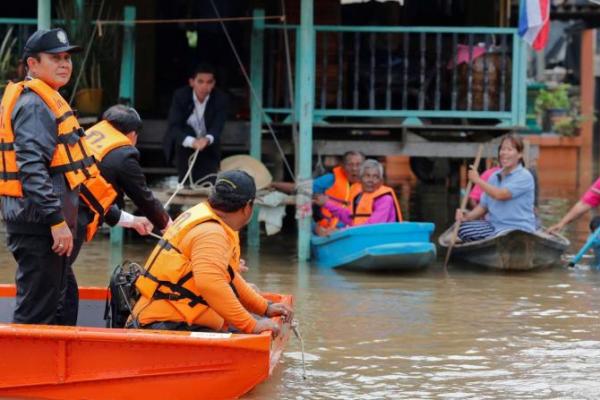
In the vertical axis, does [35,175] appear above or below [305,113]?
below

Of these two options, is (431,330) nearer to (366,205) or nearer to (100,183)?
(100,183)

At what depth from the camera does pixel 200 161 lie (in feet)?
42.0

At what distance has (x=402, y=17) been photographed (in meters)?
16.1

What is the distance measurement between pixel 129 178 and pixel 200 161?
16.6 feet

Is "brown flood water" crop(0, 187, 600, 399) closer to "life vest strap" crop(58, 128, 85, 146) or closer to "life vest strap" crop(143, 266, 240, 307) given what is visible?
"life vest strap" crop(143, 266, 240, 307)

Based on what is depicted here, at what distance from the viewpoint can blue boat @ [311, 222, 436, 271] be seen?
38.5ft

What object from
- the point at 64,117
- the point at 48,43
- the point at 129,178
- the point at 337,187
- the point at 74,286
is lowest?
the point at 74,286

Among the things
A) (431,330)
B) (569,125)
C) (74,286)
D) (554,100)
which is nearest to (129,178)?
(74,286)

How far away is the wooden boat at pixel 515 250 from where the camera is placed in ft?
39.4

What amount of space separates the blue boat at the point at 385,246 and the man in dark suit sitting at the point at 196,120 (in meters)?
1.52

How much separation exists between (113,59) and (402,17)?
404 centimetres

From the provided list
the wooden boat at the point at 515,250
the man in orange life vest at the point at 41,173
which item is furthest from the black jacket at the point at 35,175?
the wooden boat at the point at 515,250

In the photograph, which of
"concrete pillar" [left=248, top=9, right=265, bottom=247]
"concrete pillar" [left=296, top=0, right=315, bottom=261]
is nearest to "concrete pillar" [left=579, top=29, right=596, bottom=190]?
"concrete pillar" [left=248, top=9, right=265, bottom=247]

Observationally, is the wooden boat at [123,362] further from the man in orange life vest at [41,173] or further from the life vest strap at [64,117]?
the life vest strap at [64,117]
